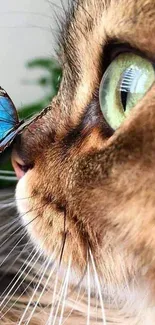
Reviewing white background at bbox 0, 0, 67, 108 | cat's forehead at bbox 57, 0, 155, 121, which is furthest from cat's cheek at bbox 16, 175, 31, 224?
white background at bbox 0, 0, 67, 108

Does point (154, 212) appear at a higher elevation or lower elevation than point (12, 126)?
lower

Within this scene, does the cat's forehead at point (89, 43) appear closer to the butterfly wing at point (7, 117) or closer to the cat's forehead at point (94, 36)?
the cat's forehead at point (94, 36)

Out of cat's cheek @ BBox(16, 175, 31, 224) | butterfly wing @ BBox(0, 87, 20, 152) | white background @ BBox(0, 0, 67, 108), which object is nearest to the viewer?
cat's cheek @ BBox(16, 175, 31, 224)

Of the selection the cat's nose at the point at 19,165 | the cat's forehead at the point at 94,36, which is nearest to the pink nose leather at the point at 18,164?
the cat's nose at the point at 19,165

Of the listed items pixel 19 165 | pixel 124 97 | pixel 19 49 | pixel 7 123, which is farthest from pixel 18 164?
pixel 19 49

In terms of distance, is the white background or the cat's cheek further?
the white background

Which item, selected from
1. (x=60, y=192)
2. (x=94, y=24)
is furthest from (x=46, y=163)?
(x=94, y=24)

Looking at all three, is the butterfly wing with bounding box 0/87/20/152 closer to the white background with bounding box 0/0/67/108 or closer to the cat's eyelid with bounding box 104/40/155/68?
the cat's eyelid with bounding box 104/40/155/68

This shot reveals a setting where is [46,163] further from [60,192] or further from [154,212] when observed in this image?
[154,212]
